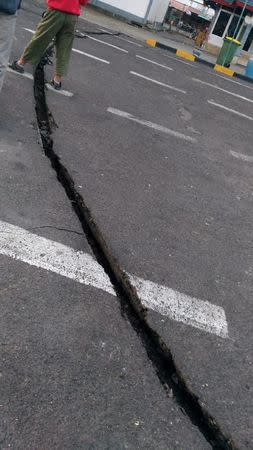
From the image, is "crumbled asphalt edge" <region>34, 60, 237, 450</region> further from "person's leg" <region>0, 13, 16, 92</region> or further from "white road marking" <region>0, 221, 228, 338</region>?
"person's leg" <region>0, 13, 16, 92</region>

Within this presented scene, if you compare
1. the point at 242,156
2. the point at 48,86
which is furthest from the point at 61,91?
the point at 242,156

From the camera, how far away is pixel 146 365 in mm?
2242

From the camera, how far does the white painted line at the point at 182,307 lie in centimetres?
264

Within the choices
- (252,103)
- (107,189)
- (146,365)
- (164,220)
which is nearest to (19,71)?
(107,189)

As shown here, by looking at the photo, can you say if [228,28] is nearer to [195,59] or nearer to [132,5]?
[132,5]

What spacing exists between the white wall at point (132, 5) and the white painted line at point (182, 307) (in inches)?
758

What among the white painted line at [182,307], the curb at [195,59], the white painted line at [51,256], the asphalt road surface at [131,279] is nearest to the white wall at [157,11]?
the curb at [195,59]

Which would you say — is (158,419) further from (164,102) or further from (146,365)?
(164,102)

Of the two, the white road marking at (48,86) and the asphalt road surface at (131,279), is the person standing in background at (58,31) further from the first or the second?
the asphalt road surface at (131,279)

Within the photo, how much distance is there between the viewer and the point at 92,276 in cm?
269

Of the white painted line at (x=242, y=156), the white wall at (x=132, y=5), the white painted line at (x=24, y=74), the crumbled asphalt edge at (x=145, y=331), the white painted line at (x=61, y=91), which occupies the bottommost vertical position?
the crumbled asphalt edge at (x=145, y=331)

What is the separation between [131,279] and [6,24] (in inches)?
96.7

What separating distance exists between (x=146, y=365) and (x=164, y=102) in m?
5.94

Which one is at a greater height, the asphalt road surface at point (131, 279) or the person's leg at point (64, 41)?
the person's leg at point (64, 41)
